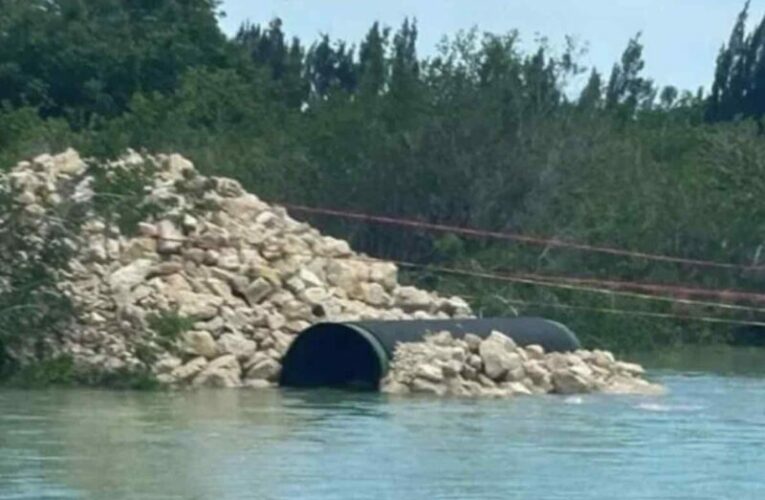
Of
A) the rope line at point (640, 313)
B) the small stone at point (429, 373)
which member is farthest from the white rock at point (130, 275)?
the rope line at point (640, 313)

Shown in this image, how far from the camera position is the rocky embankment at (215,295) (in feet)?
92.5

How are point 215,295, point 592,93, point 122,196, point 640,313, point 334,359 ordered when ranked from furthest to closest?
point 592,93 → point 640,313 → point 122,196 → point 334,359 → point 215,295

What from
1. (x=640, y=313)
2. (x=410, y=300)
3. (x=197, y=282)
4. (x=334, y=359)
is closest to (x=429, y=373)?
(x=334, y=359)

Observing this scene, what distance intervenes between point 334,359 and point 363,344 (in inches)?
52.0

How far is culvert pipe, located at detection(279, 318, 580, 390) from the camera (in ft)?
92.8

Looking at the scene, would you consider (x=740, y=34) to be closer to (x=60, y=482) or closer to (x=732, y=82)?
(x=732, y=82)

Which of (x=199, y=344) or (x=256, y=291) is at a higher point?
(x=256, y=291)

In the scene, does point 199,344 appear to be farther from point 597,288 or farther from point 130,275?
point 597,288

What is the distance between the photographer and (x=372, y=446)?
22.0m


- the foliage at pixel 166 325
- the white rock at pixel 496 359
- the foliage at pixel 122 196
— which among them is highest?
the foliage at pixel 122 196

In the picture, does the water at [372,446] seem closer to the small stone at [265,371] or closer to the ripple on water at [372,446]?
the ripple on water at [372,446]

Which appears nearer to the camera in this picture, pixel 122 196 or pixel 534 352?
pixel 534 352

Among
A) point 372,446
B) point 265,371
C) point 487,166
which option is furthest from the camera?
point 487,166

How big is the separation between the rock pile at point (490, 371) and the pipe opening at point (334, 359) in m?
0.36
